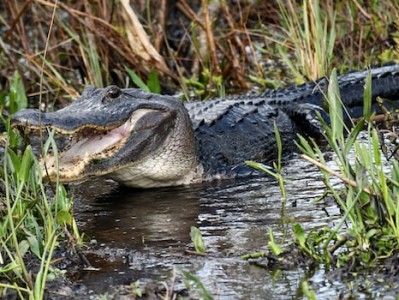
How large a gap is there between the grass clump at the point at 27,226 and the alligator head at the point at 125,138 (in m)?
1.06

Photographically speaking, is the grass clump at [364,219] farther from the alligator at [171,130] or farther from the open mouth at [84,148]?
the open mouth at [84,148]

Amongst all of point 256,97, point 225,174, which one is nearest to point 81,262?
point 225,174

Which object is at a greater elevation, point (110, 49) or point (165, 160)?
point (110, 49)

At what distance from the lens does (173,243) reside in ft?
15.3

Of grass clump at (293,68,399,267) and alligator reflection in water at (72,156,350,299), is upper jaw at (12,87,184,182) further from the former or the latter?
grass clump at (293,68,399,267)

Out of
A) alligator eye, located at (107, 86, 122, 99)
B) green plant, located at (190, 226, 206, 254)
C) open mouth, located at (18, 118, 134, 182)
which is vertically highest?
alligator eye, located at (107, 86, 122, 99)

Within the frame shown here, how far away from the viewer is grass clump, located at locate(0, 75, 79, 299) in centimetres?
377

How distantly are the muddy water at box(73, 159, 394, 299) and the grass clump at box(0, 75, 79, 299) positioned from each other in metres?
0.21

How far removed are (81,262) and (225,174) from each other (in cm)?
243

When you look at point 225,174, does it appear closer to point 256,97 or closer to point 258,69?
point 256,97

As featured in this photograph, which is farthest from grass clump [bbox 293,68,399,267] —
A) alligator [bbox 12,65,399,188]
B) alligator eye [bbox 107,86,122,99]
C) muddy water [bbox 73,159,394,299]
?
alligator eye [bbox 107,86,122,99]

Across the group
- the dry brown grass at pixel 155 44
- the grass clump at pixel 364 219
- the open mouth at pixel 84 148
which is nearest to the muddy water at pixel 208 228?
the grass clump at pixel 364 219

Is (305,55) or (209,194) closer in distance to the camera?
(209,194)

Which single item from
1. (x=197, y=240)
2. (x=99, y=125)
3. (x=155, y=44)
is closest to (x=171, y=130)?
(x=99, y=125)
